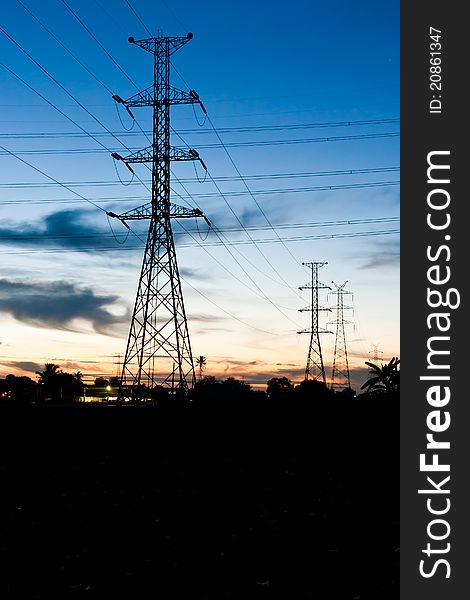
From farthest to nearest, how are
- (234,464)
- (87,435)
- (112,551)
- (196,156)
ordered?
(196,156) → (87,435) → (234,464) → (112,551)

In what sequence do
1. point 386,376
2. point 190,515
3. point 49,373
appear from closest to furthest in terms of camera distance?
point 190,515
point 386,376
point 49,373

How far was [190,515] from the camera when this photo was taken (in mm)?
14141

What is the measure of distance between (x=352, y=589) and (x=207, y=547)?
9.47ft

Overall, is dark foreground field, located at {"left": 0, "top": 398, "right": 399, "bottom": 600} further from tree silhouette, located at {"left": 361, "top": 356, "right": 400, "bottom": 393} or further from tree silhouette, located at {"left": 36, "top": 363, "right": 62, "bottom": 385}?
tree silhouette, located at {"left": 36, "top": 363, "right": 62, "bottom": 385}

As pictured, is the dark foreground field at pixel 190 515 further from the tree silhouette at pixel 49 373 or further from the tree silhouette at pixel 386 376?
the tree silhouette at pixel 49 373

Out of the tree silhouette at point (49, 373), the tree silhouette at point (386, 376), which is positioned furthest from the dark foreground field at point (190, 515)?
the tree silhouette at point (49, 373)

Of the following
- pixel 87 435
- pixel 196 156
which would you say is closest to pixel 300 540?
pixel 87 435

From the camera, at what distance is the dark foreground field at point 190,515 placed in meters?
9.89

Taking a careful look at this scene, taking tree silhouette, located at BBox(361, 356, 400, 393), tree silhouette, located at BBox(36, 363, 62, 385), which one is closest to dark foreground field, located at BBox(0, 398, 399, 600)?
tree silhouette, located at BBox(361, 356, 400, 393)

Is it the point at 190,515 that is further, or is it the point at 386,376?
the point at 386,376

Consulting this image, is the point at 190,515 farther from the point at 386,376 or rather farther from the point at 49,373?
the point at 49,373

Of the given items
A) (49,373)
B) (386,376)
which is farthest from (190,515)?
(49,373)

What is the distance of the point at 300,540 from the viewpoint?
1221 cm

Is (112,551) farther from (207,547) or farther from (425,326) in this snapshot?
(425,326)
